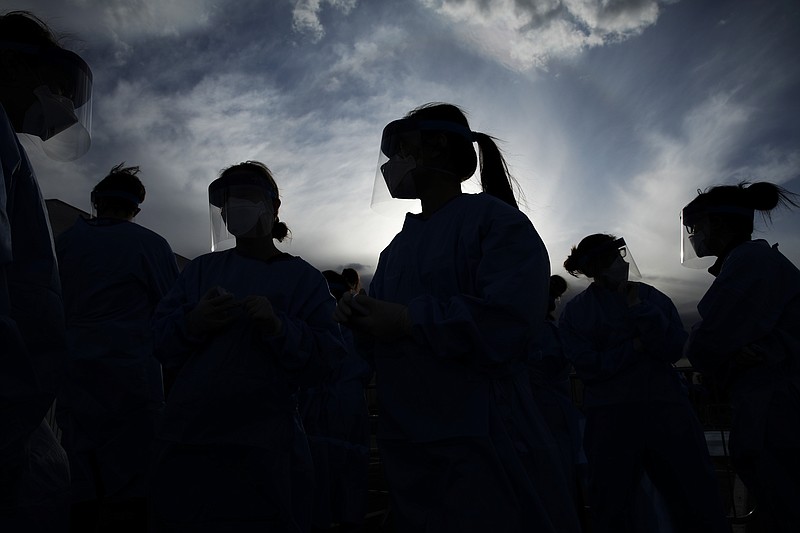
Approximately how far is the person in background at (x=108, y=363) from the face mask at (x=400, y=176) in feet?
7.28

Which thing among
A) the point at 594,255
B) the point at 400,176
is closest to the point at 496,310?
the point at 400,176

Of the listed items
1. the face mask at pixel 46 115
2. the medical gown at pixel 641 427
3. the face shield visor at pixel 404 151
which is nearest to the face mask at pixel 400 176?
the face shield visor at pixel 404 151

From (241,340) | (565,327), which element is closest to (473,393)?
(241,340)

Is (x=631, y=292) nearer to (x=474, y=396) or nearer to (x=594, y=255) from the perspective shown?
(x=594, y=255)

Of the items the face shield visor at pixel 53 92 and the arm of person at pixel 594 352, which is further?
the arm of person at pixel 594 352

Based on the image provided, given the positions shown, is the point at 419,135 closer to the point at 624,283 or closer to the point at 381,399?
the point at 381,399

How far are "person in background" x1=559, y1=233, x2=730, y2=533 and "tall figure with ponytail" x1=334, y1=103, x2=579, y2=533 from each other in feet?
7.13

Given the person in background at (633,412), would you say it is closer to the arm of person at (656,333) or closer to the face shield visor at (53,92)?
the arm of person at (656,333)

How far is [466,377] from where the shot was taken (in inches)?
63.2

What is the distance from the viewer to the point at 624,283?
3.71 m

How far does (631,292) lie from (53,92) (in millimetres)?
3443

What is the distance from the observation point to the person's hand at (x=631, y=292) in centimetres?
366

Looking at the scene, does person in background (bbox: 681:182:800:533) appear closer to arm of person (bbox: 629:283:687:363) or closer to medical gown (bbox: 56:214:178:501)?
arm of person (bbox: 629:283:687:363)

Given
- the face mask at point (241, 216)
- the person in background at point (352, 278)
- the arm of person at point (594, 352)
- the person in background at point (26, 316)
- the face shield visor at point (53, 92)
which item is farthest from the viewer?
the person in background at point (352, 278)
